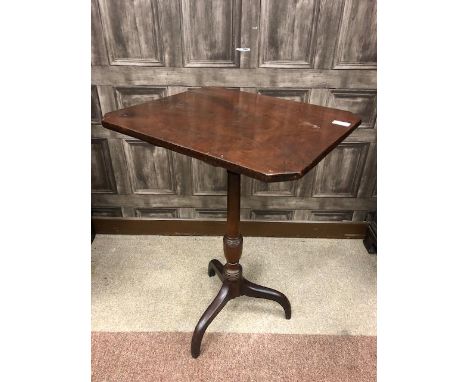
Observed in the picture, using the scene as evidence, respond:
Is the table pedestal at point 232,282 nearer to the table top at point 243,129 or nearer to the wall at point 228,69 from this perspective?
the table top at point 243,129

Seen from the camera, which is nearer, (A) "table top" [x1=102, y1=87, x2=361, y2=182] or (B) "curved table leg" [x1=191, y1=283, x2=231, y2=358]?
(A) "table top" [x1=102, y1=87, x2=361, y2=182]

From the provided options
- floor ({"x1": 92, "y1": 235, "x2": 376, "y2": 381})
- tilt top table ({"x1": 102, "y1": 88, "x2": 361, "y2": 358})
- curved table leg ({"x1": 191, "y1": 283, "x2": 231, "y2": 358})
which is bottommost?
floor ({"x1": 92, "y1": 235, "x2": 376, "y2": 381})

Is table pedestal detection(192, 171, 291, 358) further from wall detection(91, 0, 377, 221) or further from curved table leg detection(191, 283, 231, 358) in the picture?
wall detection(91, 0, 377, 221)

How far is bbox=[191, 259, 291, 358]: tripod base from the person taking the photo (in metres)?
1.48

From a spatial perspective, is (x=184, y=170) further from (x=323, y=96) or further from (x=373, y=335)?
(x=373, y=335)

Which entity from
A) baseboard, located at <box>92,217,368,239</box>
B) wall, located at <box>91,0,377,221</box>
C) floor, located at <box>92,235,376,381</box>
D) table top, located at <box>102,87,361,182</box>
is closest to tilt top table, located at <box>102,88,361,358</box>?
table top, located at <box>102,87,361,182</box>

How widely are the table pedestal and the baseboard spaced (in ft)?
1.59

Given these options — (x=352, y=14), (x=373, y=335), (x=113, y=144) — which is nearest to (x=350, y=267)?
(x=373, y=335)

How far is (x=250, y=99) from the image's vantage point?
1429 mm

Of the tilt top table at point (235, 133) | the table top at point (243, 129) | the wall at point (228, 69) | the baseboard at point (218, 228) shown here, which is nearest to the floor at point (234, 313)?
the baseboard at point (218, 228)

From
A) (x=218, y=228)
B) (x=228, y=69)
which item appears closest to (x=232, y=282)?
(x=218, y=228)

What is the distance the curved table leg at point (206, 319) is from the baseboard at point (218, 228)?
2.09 feet

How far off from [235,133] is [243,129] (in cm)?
5

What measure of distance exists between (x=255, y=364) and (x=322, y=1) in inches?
62.0
